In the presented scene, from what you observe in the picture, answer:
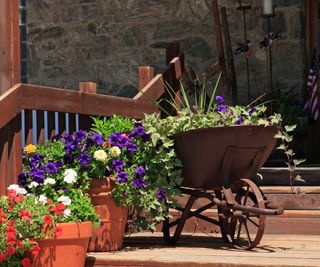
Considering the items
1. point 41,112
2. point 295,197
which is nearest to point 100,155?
point 41,112

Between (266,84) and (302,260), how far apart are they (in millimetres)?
3817

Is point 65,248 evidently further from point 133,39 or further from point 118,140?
point 133,39

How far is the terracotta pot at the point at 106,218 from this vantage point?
14.3 feet

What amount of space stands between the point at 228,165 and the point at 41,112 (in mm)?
1130

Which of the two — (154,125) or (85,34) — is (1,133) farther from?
(85,34)

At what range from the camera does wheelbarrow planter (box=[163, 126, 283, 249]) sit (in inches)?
175

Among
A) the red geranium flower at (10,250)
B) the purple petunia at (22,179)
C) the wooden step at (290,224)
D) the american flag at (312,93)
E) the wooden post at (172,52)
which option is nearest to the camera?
the red geranium flower at (10,250)

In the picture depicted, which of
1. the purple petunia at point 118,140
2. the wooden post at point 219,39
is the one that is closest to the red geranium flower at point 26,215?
the purple petunia at point 118,140

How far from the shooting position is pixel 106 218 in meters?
4.41

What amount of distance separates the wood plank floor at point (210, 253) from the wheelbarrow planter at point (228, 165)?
13cm

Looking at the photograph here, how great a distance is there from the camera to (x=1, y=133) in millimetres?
4375

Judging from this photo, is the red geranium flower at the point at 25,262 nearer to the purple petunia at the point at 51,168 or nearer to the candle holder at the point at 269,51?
the purple petunia at the point at 51,168

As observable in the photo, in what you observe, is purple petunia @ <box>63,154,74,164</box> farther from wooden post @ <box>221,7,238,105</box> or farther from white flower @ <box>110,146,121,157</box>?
wooden post @ <box>221,7,238,105</box>

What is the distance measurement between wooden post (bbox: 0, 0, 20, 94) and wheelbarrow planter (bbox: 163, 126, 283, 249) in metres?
0.99
